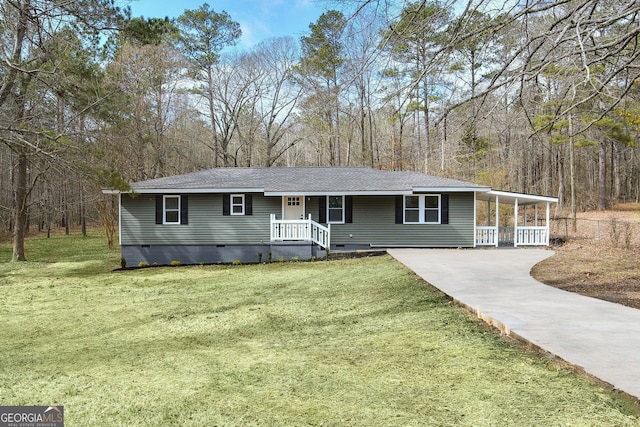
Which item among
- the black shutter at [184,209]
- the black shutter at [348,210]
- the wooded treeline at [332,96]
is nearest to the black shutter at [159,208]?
the black shutter at [184,209]

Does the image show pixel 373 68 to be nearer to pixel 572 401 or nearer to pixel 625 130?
pixel 572 401

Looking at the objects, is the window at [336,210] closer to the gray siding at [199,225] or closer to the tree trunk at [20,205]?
the gray siding at [199,225]

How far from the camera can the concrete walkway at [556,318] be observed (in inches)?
149

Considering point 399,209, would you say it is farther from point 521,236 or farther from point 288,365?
point 288,365

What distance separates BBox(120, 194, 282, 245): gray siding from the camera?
17.0 metres

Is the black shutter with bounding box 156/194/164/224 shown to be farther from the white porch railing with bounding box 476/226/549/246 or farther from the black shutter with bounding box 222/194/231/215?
the white porch railing with bounding box 476/226/549/246

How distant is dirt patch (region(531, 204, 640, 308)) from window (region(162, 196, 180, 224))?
12685mm

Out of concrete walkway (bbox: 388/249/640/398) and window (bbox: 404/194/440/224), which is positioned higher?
window (bbox: 404/194/440/224)

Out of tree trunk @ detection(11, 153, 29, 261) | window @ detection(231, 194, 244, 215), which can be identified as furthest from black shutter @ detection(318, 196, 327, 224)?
tree trunk @ detection(11, 153, 29, 261)

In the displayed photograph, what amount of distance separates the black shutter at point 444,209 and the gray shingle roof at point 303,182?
536mm

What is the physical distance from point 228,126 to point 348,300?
26.4 meters

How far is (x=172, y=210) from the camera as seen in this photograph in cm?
1717

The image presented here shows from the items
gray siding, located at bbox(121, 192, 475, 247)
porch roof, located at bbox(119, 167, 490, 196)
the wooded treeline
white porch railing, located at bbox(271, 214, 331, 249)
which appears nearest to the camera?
the wooded treeline

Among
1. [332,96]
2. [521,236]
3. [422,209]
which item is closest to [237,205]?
[422,209]
